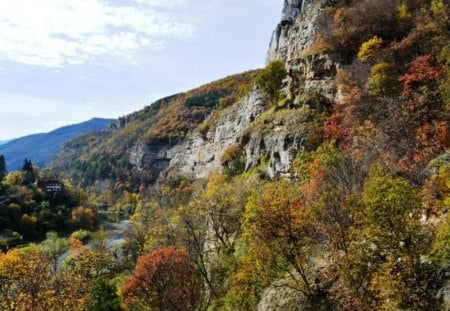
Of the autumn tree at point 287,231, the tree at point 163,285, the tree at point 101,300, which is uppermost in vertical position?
the autumn tree at point 287,231

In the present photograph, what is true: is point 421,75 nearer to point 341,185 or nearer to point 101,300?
point 341,185

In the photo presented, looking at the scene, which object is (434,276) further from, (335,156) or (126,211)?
(126,211)

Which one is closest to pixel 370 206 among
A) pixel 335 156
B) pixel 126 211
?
pixel 335 156

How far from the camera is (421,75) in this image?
159 ft

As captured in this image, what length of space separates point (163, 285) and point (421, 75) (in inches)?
1532

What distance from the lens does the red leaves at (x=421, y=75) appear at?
47.7 m

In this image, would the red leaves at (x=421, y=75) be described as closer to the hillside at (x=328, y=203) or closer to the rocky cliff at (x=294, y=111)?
the hillside at (x=328, y=203)

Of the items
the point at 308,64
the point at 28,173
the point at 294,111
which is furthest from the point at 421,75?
the point at 28,173

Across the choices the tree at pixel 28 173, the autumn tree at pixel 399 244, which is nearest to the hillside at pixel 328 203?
the autumn tree at pixel 399 244

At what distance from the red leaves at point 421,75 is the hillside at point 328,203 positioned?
202 mm

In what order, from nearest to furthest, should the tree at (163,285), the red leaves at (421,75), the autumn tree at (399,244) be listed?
the autumn tree at (399,244), the tree at (163,285), the red leaves at (421,75)

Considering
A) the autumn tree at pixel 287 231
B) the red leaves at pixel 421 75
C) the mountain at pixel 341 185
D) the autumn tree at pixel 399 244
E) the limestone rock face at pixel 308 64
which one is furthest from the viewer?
the limestone rock face at pixel 308 64

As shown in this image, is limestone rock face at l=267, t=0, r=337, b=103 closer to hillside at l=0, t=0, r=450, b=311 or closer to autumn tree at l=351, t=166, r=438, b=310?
hillside at l=0, t=0, r=450, b=311

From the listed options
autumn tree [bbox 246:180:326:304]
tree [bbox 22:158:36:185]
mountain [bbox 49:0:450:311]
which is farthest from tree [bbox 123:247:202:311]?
tree [bbox 22:158:36:185]
